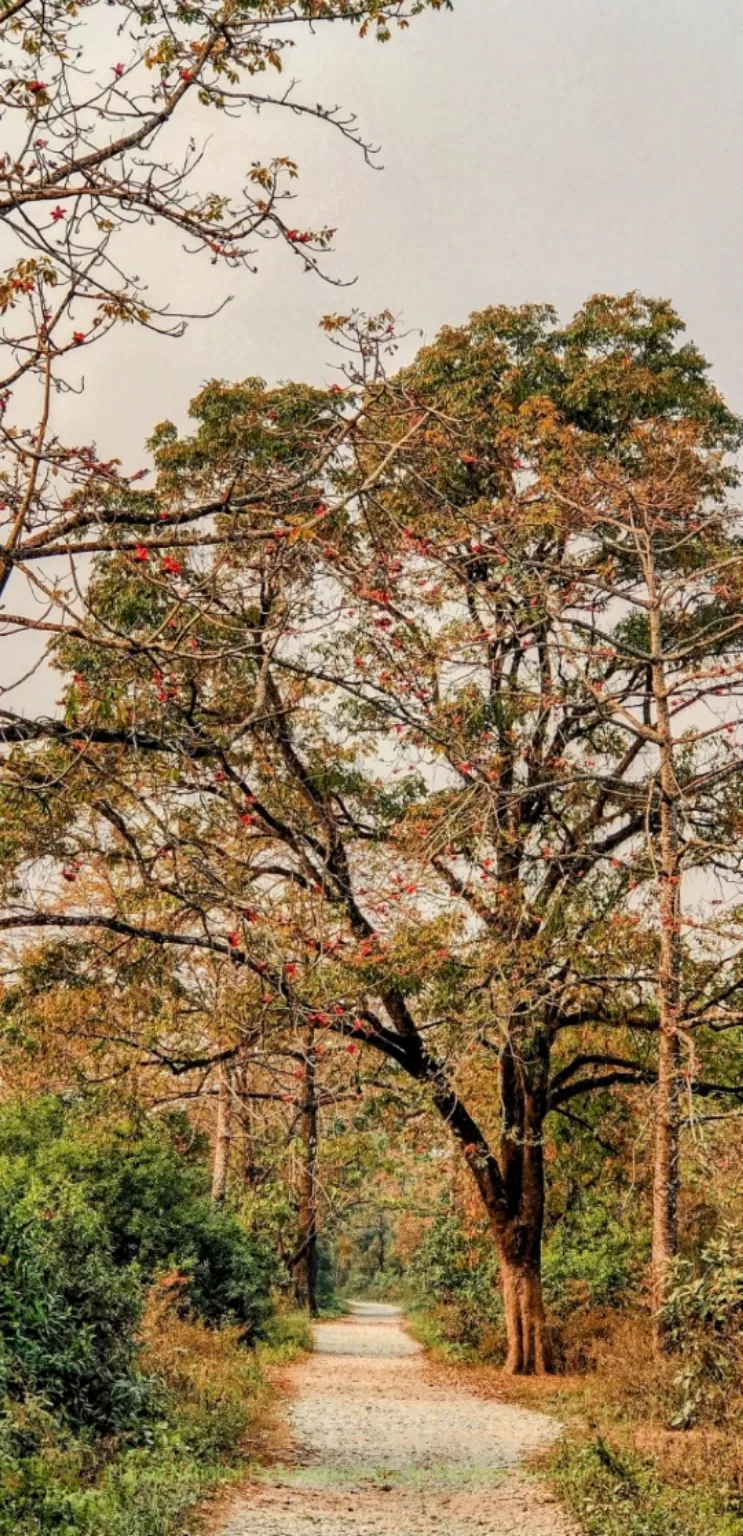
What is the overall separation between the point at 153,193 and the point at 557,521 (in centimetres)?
720

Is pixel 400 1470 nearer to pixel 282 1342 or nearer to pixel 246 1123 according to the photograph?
pixel 246 1123

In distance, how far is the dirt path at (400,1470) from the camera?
24.0 ft

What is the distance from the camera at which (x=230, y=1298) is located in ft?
58.5

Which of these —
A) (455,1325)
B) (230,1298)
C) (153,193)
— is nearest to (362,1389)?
(230,1298)

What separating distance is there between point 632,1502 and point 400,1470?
3.22 metres

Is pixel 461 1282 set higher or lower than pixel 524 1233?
lower

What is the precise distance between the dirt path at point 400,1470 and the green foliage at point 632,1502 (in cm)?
22

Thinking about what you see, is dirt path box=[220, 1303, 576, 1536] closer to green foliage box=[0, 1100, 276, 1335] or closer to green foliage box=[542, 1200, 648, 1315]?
green foliage box=[0, 1100, 276, 1335]

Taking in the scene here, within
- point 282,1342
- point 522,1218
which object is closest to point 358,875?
point 522,1218

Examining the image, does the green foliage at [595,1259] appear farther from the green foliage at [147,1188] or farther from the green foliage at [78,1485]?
the green foliage at [78,1485]

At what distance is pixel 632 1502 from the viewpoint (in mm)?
6797

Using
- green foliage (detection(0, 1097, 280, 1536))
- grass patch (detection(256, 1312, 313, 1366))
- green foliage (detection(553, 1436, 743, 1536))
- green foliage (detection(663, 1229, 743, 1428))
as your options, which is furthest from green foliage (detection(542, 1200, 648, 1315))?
green foliage (detection(663, 1229, 743, 1428))

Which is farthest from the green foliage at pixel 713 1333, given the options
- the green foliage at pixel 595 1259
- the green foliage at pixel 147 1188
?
the green foliage at pixel 595 1259

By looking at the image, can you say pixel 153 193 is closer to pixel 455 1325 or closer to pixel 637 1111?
pixel 637 1111
